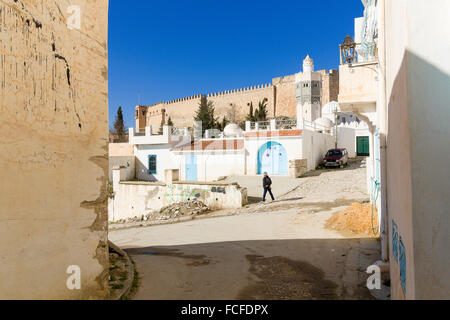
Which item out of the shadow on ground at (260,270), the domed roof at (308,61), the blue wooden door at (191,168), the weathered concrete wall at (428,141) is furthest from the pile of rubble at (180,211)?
the domed roof at (308,61)

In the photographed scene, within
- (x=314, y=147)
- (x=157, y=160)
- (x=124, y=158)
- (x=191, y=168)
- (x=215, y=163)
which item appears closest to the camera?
(x=314, y=147)

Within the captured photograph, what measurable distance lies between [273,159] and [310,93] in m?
20.4

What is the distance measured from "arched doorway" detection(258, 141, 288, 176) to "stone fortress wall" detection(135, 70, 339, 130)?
30824 millimetres

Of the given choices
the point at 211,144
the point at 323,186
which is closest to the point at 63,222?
the point at 323,186

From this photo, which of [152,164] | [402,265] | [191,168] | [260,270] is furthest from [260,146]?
[402,265]

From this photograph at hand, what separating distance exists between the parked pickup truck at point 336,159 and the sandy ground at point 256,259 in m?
10.7

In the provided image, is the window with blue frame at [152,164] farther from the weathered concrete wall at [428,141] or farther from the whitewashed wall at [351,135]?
the weathered concrete wall at [428,141]

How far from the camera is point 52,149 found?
3.41m

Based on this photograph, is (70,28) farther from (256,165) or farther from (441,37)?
(256,165)

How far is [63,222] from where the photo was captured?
353 cm

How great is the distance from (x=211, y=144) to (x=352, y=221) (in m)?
16.9

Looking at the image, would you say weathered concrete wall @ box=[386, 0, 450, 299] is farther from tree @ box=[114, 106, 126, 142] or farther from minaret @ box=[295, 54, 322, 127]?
tree @ box=[114, 106, 126, 142]

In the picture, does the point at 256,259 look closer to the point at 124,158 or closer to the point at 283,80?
the point at 124,158

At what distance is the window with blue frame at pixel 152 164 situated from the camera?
2650 cm
